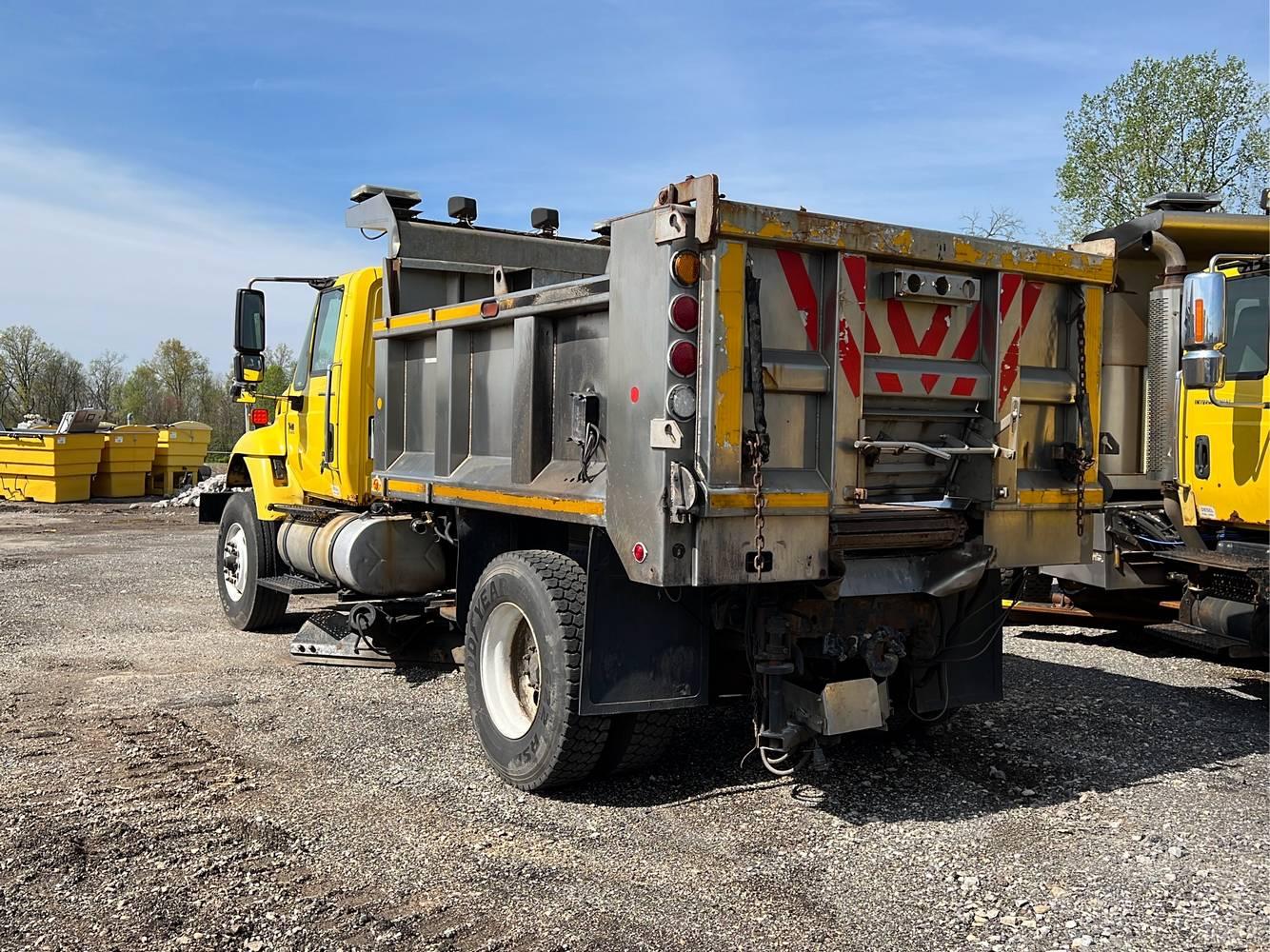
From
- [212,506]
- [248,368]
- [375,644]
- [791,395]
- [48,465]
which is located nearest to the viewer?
[791,395]

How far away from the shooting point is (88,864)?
4.07m

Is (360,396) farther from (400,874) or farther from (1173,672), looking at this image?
(1173,672)

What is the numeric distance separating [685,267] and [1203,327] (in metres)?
3.75

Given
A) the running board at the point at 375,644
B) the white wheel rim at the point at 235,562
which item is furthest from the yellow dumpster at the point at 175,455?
the running board at the point at 375,644

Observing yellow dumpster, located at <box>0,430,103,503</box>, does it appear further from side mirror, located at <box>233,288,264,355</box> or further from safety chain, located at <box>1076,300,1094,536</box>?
safety chain, located at <box>1076,300,1094,536</box>

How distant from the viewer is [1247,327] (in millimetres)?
6883

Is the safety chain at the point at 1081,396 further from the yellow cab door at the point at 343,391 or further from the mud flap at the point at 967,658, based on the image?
the yellow cab door at the point at 343,391

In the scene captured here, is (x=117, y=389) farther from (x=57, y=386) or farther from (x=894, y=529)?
(x=894, y=529)

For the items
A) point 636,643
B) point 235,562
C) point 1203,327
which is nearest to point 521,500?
point 636,643

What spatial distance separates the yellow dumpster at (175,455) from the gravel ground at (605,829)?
64.4 ft

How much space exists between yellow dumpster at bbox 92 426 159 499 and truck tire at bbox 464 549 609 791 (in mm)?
21457

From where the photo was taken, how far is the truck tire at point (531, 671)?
469cm

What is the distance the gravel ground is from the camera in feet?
12.0

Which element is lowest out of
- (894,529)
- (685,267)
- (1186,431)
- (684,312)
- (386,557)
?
(386,557)
